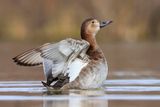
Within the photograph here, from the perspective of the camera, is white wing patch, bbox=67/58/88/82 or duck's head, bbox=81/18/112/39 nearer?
white wing patch, bbox=67/58/88/82

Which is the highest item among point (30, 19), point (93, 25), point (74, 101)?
point (30, 19)

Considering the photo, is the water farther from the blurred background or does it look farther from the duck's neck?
the blurred background

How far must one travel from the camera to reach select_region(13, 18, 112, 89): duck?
531 inches

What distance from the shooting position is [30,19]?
34438mm

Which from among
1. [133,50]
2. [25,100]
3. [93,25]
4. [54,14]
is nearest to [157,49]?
[133,50]

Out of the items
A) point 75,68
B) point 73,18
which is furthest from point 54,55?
point 73,18

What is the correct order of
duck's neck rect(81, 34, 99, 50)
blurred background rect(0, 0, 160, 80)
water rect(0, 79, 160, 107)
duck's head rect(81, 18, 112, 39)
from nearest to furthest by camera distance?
water rect(0, 79, 160, 107) < duck's neck rect(81, 34, 99, 50) < duck's head rect(81, 18, 112, 39) < blurred background rect(0, 0, 160, 80)

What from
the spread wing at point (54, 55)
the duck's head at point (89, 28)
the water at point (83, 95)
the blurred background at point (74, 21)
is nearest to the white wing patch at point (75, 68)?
the spread wing at point (54, 55)

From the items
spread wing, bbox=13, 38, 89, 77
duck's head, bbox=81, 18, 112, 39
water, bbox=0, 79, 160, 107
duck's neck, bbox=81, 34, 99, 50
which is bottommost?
water, bbox=0, 79, 160, 107

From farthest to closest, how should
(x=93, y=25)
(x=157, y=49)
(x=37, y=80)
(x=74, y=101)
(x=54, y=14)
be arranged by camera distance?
(x=54, y=14)
(x=157, y=49)
(x=37, y=80)
(x=93, y=25)
(x=74, y=101)

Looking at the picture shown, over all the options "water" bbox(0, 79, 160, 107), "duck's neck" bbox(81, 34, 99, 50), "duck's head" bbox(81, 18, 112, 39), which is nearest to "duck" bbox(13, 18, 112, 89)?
"water" bbox(0, 79, 160, 107)

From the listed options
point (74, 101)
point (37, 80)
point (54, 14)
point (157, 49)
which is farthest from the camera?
point (54, 14)

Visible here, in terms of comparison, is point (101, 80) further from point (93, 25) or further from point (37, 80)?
point (37, 80)

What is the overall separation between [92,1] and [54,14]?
1.66m
